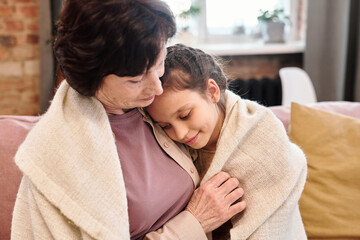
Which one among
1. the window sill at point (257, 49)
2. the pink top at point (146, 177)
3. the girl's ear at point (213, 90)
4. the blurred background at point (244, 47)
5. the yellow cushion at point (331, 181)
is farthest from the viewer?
the window sill at point (257, 49)

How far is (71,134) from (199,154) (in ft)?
1.59

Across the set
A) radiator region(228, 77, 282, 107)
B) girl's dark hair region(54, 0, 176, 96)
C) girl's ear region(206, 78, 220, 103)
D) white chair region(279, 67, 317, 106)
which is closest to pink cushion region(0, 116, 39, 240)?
girl's dark hair region(54, 0, 176, 96)

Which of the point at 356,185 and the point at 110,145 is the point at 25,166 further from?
the point at 356,185

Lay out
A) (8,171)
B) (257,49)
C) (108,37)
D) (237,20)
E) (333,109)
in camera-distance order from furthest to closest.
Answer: (237,20), (257,49), (333,109), (8,171), (108,37)

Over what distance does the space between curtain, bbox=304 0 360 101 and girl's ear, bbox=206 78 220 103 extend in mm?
1993

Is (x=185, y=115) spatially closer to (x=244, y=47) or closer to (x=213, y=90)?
(x=213, y=90)

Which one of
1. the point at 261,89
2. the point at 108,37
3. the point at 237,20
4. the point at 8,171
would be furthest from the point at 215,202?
the point at 237,20

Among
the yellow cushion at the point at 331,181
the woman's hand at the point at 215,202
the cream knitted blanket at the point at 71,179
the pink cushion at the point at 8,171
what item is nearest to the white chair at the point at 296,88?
the yellow cushion at the point at 331,181

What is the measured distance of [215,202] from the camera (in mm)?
1207

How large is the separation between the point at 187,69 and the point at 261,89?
2.08 meters

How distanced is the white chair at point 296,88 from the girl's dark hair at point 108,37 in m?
1.89

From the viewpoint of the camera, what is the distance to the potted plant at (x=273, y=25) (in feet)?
10.5

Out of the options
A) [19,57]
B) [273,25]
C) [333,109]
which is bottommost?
[333,109]

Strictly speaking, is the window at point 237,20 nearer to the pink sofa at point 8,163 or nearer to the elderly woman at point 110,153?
the pink sofa at point 8,163
